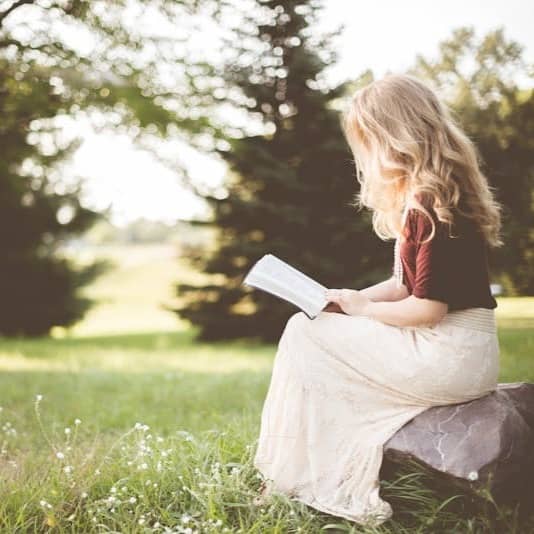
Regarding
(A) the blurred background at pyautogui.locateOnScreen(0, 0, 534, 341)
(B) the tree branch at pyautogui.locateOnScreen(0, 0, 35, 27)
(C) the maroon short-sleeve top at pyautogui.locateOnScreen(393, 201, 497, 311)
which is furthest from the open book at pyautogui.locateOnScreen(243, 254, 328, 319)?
(B) the tree branch at pyautogui.locateOnScreen(0, 0, 35, 27)

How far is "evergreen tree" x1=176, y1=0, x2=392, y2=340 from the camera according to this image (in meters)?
8.70

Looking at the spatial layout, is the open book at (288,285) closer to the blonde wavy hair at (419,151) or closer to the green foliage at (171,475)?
the blonde wavy hair at (419,151)

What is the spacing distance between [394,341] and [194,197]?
7.79m

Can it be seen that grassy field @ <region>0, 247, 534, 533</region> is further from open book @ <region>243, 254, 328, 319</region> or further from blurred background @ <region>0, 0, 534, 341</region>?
blurred background @ <region>0, 0, 534, 341</region>

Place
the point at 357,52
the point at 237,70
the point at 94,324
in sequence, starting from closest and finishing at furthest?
the point at 357,52
the point at 237,70
the point at 94,324

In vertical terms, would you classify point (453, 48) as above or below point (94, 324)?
above

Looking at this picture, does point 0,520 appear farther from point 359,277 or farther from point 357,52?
point 359,277

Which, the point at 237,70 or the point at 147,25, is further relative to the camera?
the point at 237,70

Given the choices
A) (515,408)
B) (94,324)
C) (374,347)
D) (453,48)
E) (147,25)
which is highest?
(147,25)

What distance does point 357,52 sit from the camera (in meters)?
6.42

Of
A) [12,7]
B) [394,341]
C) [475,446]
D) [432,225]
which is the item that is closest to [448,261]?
[432,225]

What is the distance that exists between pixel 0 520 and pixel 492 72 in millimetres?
4784

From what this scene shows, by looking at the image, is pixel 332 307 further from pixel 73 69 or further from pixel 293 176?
pixel 293 176

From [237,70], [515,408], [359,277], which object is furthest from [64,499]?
[237,70]
